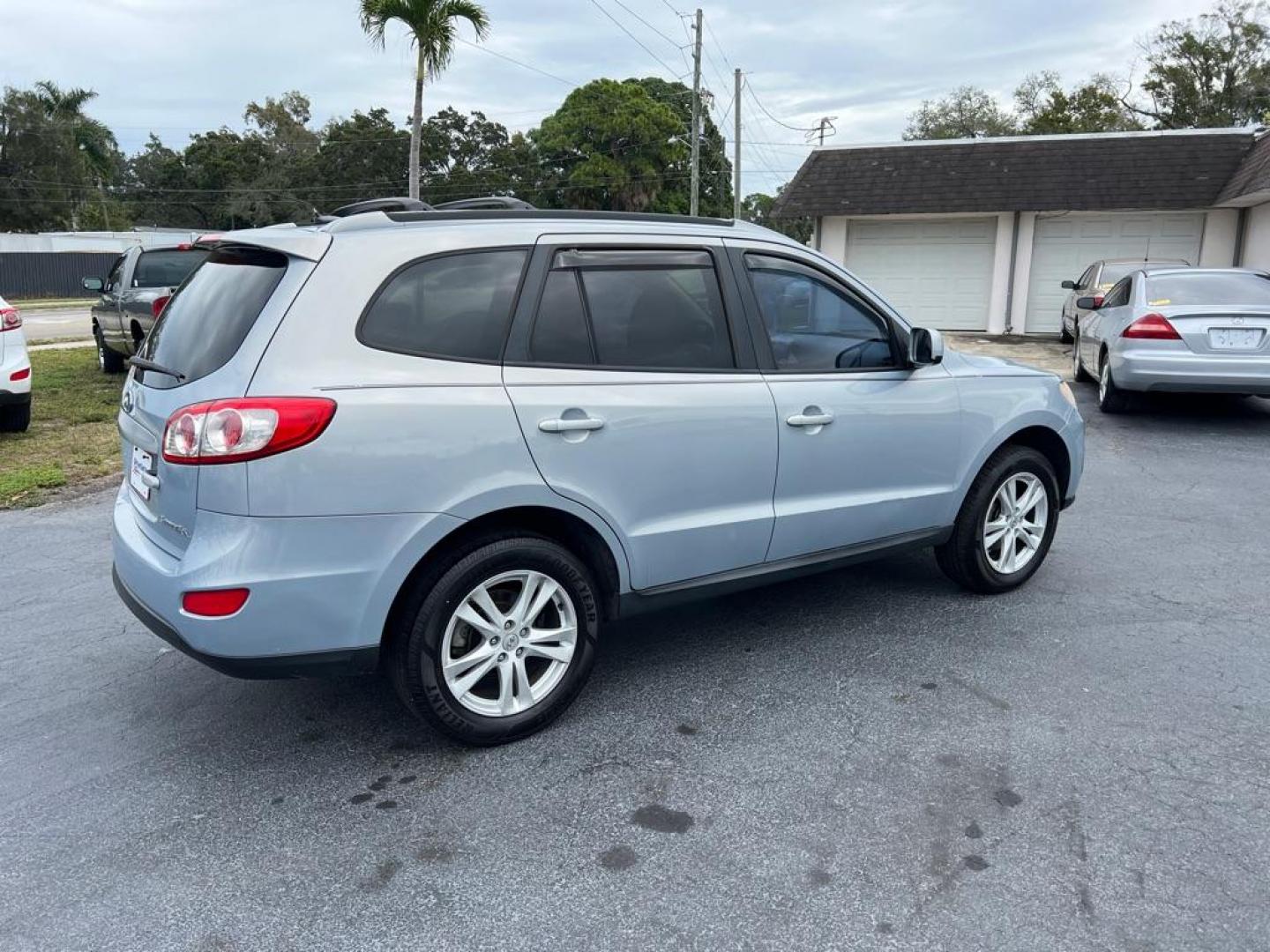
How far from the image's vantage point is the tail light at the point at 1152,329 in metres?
9.20

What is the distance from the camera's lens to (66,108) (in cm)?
5378

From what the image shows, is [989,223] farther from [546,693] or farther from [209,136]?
[209,136]

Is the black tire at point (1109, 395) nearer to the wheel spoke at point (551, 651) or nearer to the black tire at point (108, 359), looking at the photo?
the wheel spoke at point (551, 651)

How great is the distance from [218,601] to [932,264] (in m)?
20.4

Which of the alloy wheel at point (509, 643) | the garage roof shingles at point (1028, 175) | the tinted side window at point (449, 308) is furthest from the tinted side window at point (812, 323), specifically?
the garage roof shingles at point (1028, 175)

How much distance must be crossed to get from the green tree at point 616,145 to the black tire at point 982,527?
4887 cm

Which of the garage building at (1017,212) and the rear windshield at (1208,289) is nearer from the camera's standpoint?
the rear windshield at (1208,289)

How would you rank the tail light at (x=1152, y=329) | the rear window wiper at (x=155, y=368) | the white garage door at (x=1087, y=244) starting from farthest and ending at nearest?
the white garage door at (x=1087, y=244)
the tail light at (x=1152, y=329)
the rear window wiper at (x=155, y=368)

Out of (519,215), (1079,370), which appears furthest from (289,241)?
(1079,370)

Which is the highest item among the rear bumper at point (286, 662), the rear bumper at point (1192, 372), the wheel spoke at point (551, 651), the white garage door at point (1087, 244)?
the white garage door at point (1087, 244)

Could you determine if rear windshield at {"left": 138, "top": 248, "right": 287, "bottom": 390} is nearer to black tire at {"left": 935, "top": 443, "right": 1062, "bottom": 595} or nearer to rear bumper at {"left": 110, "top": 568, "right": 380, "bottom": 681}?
rear bumper at {"left": 110, "top": 568, "right": 380, "bottom": 681}

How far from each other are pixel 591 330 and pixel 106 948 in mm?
2368

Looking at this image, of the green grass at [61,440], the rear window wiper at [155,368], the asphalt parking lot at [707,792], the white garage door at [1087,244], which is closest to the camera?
the asphalt parking lot at [707,792]

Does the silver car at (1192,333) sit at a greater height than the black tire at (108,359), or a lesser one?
greater
